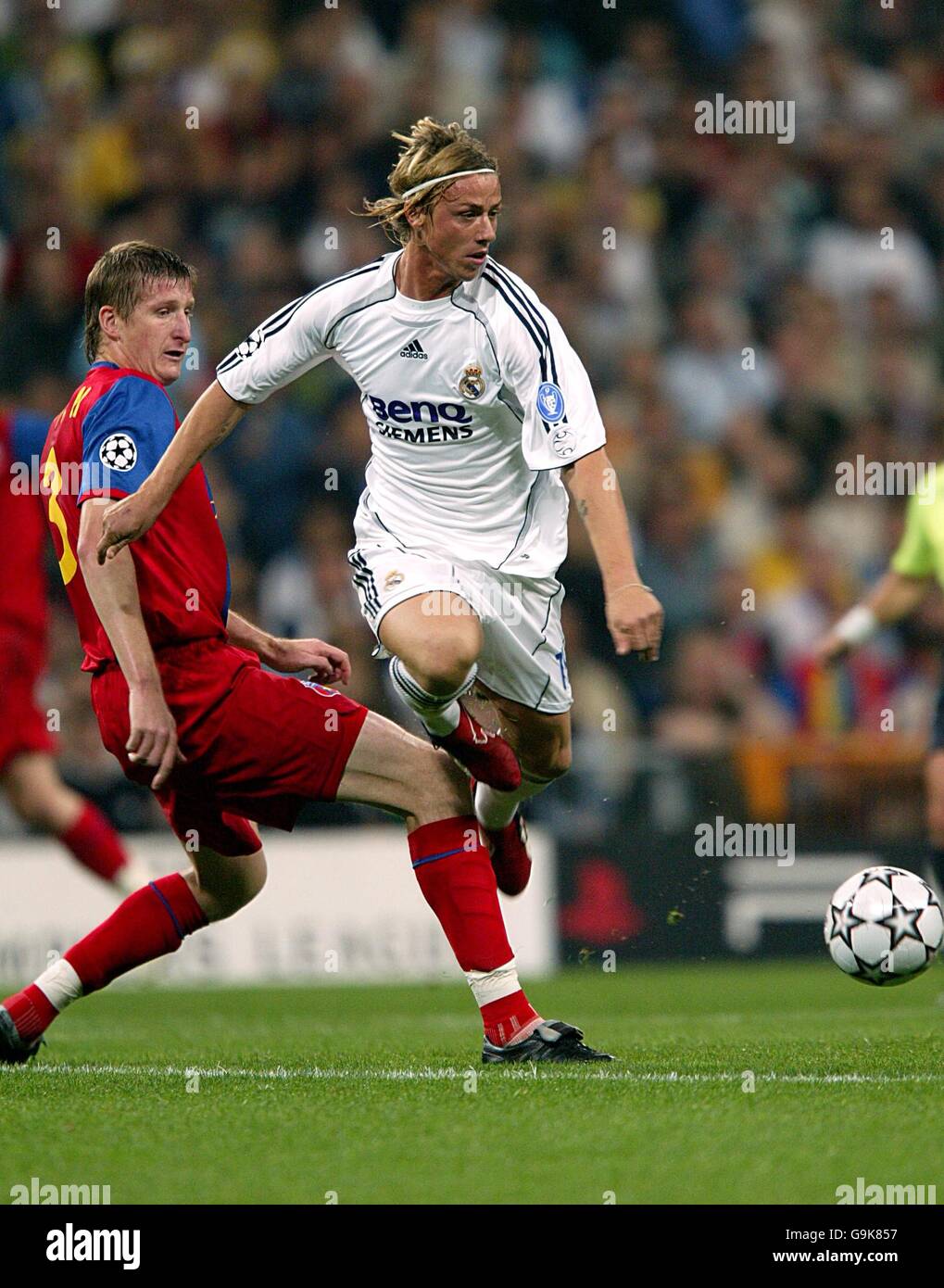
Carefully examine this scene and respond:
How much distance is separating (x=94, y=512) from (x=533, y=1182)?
7.34ft

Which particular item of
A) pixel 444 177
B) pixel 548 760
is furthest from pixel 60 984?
pixel 444 177

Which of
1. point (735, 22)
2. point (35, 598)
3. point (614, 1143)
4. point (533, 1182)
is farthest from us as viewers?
point (735, 22)

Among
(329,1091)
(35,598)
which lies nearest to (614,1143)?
(329,1091)

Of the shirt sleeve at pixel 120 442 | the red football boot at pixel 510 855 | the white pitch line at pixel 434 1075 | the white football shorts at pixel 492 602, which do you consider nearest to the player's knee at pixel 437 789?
the white football shorts at pixel 492 602

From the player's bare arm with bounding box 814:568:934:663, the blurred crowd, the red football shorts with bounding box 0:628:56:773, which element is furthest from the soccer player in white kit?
the blurred crowd

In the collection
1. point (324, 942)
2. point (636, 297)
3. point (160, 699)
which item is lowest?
point (324, 942)

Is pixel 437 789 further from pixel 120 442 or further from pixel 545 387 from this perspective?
pixel 120 442

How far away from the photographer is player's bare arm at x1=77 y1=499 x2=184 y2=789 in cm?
498

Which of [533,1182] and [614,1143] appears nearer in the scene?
[533,1182]

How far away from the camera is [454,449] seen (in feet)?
18.6

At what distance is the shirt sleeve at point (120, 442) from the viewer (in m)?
5.18

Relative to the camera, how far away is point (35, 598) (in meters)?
8.63

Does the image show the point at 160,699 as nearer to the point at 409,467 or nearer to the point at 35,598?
the point at 409,467

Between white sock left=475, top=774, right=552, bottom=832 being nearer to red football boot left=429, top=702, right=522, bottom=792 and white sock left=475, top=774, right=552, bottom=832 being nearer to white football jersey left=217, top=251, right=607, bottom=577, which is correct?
red football boot left=429, top=702, right=522, bottom=792
